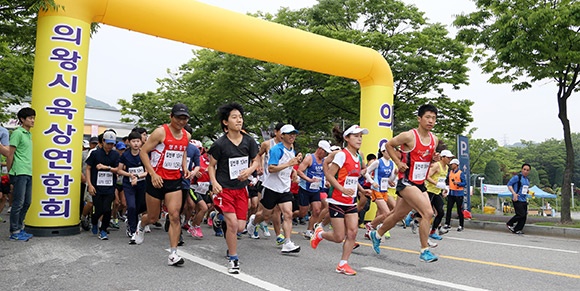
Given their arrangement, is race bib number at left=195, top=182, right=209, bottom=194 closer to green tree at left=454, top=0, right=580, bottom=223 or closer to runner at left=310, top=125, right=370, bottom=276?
runner at left=310, top=125, right=370, bottom=276

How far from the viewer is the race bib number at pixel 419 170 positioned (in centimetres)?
614

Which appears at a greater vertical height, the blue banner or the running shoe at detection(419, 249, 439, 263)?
the blue banner

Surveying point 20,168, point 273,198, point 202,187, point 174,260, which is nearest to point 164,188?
point 174,260

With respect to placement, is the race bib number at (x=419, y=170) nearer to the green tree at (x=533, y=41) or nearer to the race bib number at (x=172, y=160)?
the race bib number at (x=172, y=160)

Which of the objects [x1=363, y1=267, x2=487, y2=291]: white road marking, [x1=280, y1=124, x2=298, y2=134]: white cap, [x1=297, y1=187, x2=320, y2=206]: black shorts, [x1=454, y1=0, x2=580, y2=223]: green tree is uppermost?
[x1=454, y1=0, x2=580, y2=223]: green tree

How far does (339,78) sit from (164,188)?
1495 cm

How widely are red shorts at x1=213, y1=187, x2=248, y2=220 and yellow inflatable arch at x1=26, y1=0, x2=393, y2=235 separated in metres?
3.96

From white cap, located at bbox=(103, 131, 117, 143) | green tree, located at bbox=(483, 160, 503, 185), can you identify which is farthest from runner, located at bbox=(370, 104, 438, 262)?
green tree, located at bbox=(483, 160, 503, 185)

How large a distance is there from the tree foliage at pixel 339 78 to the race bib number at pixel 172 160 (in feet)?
46.6

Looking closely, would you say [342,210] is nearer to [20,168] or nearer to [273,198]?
[273,198]

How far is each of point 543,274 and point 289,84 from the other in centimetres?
1779

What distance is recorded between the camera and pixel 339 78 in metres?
20.2

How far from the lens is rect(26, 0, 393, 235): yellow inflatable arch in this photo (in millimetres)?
8188

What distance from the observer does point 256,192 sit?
960 centimetres
